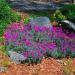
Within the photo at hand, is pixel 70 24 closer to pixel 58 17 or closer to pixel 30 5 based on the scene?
pixel 58 17

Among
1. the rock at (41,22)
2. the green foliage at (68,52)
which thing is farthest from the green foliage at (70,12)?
the green foliage at (68,52)

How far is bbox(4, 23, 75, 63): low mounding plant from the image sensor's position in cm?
946

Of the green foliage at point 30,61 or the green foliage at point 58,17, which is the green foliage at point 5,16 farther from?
the green foliage at point 30,61

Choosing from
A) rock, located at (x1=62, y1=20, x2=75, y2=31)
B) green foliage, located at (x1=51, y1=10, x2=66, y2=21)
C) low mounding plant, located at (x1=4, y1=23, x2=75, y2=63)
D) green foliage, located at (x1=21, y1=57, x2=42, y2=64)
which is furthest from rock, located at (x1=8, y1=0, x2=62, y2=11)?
green foliage, located at (x1=21, y1=57, x2=42, y2=64)

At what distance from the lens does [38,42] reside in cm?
1033

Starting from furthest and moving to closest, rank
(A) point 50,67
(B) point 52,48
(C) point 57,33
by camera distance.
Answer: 1. (C) point 57,33
2. (B) point 52,48
3. (A) point 50,67

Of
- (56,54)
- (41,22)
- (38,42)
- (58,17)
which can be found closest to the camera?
(56,54)

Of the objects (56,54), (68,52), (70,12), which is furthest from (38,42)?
(70,12)

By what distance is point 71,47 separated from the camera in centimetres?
1008

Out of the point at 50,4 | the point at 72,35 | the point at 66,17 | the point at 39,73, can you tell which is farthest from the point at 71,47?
the point at 50,4

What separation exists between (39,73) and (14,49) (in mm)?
1519

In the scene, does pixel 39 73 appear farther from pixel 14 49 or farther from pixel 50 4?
pixel 50 4

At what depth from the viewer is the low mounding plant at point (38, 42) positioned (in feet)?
31.0

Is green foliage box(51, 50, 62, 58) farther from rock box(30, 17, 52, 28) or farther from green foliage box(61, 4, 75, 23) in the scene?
green foliage box(61, 4, 75, 23)
